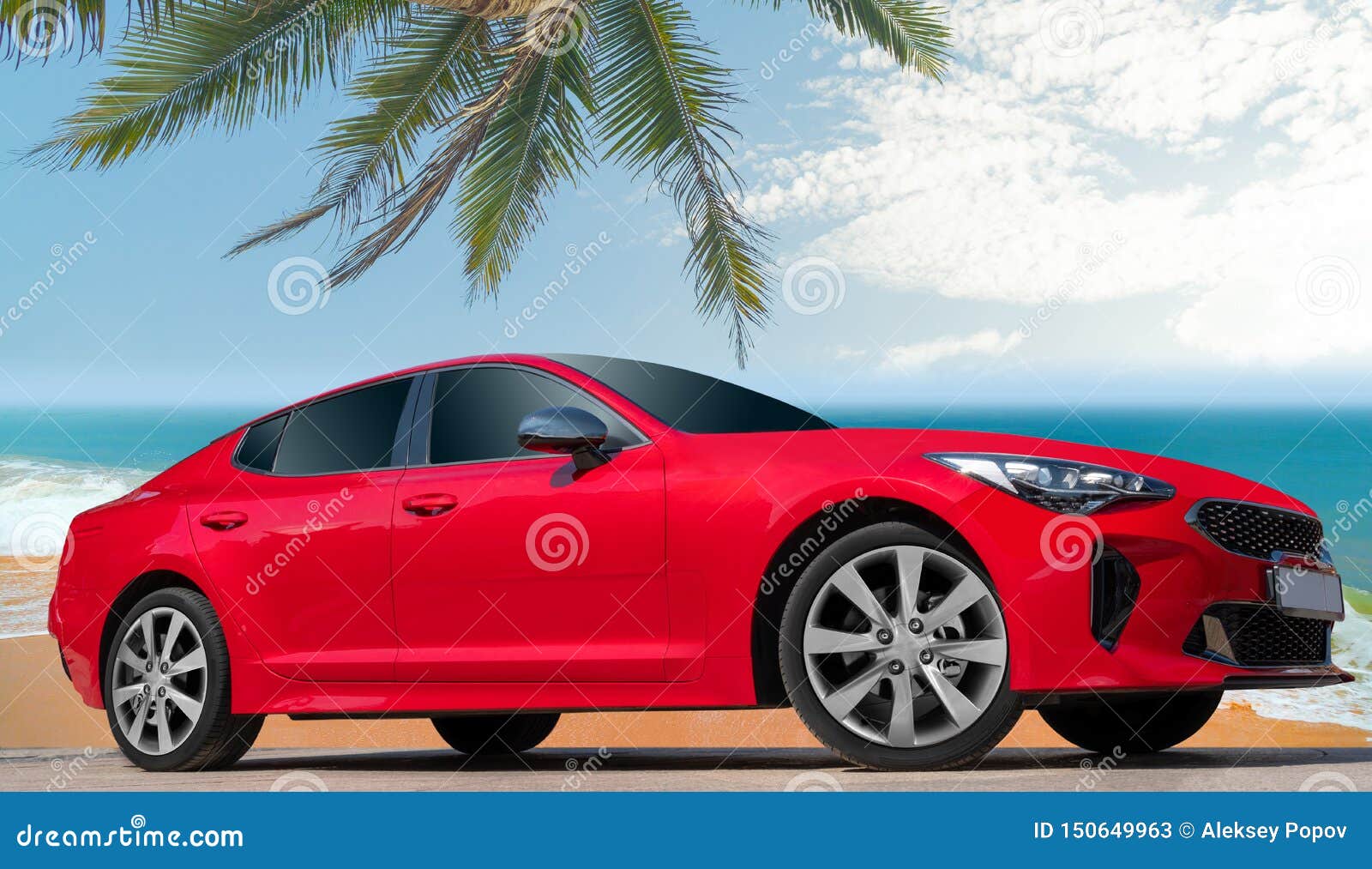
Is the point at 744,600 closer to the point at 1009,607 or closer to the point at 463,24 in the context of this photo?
the point at 1009,607

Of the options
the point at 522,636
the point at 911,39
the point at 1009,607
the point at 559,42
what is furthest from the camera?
the point at 911,39

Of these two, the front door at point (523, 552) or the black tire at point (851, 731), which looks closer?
the black tire at point (851, 731)

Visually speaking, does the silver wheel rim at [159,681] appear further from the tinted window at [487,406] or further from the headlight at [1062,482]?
the headlight at [1062,482]

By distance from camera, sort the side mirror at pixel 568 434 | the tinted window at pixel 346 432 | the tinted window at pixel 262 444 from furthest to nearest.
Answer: the tinted window at pixel 262 444 → the tinted window at pixel 346 432 → the side mirror at pixel 568 434

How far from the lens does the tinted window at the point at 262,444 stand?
5.73 meters

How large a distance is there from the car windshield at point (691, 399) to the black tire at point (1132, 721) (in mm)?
1653

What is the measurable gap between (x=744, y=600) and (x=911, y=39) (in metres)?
9.89

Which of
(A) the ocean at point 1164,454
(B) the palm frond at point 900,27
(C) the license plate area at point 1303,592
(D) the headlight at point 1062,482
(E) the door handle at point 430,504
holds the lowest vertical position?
(A) the ocean at point 1164,454

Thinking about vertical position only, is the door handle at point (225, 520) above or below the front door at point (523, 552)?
below

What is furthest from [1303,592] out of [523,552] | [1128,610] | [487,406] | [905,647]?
[487,406]

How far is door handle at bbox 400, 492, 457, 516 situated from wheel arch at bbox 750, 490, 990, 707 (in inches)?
52.7

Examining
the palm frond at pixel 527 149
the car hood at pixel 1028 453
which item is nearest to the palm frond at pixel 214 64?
the palm frond at pixel 527 149

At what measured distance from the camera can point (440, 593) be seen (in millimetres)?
4793

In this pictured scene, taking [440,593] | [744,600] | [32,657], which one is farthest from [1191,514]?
Result: [32,657]
